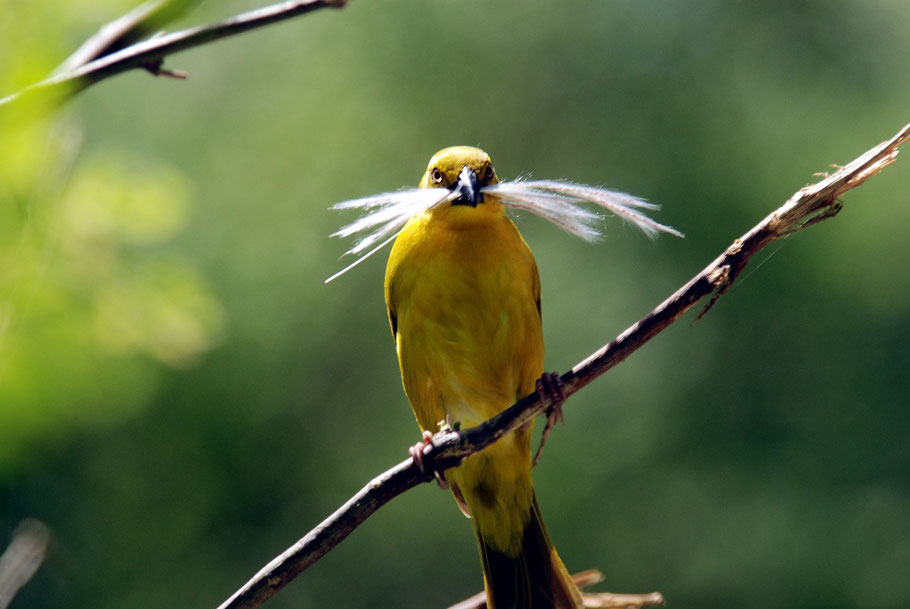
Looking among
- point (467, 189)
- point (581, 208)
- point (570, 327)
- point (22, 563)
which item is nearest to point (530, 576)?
point (467, 189)

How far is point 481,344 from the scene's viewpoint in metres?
3.86

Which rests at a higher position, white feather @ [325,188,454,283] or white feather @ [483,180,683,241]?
white feather @ [325,188,454,283]

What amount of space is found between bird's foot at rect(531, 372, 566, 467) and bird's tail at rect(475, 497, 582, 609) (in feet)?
3.23

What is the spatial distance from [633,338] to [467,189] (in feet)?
4.81

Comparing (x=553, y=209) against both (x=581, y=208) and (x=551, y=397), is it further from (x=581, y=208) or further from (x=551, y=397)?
(x=551, y=397)

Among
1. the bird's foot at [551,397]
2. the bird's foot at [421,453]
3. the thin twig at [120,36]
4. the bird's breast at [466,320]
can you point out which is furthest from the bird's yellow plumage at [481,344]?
the thin twig at [120,36]

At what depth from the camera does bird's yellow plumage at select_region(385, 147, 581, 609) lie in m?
3.86

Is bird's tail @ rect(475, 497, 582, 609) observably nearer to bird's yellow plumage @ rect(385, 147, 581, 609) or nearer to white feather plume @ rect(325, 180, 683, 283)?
bird's yellow plumage @ rect(385, 147, 581, 609)

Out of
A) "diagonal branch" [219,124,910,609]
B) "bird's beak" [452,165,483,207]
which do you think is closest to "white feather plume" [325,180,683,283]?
"diagonal branch" [219,124,910,609]

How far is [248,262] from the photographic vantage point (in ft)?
30.1

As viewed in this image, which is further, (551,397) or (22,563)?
(551,397)

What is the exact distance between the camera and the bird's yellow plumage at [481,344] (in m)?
3.86

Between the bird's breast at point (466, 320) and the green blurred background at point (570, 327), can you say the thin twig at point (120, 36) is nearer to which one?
the bird's breast at point (466, 320)

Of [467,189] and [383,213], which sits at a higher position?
[467,189]
